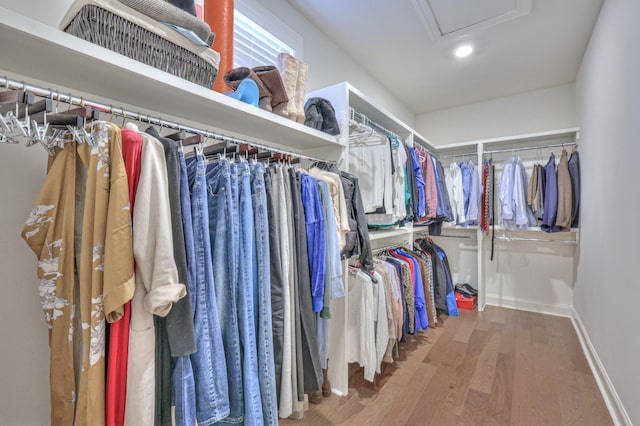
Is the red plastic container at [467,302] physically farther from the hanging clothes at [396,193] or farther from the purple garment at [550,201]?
the hanging clothes at [396,193]

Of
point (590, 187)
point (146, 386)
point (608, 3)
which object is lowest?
point (146, 386)

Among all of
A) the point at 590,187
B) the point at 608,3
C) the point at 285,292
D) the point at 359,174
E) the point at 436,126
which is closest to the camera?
the point at 285,292

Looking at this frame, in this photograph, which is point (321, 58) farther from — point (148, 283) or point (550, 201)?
point (550, 201)

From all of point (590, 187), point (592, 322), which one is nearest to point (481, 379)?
point (592, 322)

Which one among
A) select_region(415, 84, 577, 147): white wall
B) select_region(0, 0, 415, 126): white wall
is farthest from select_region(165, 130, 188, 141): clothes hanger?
select_region(415, 84, 577, 147): white wall

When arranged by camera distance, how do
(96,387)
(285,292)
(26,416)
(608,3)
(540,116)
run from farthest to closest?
(540,116)
(608,3)
(285,292)
(26,416)
(96,387)

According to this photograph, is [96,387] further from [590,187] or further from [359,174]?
[590,187]

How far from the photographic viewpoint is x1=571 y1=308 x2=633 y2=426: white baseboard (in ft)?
5.00

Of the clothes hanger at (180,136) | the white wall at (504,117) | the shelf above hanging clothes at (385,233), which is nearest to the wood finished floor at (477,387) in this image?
the shelf above hanging clothes at (385,233)

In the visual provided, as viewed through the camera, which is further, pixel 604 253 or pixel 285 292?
pixel 604 253

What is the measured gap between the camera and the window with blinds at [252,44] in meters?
1.77

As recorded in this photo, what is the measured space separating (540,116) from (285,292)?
155 inches

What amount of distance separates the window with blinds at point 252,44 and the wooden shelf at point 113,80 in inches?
24.4

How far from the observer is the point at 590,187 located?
2.39 m
